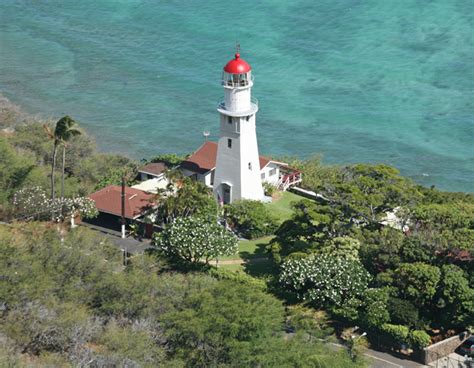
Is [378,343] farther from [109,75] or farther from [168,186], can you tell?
[109,75]

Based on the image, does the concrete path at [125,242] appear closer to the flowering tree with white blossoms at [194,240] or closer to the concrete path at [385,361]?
the flowering tree with white blossoms at [194,240]

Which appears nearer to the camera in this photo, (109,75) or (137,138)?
(137,138)

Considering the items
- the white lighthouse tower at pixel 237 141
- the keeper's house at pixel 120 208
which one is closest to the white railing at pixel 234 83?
the white lighthouse tower at pixel 237 141

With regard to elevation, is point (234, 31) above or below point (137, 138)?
above

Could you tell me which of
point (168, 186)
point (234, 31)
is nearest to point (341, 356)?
point (168, 186)

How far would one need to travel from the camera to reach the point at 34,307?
33.2 meters

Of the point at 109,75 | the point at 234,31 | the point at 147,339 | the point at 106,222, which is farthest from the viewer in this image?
the point at 234,31

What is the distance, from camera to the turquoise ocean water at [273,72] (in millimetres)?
70562

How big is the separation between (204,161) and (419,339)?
19.7m

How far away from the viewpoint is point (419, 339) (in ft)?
121

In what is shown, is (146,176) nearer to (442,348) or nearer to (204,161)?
(204,161)

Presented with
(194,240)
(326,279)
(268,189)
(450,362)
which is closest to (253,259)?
(194,240)

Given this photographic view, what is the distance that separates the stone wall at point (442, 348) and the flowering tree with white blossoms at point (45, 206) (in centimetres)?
1833

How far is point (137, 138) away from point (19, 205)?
2491 cm
